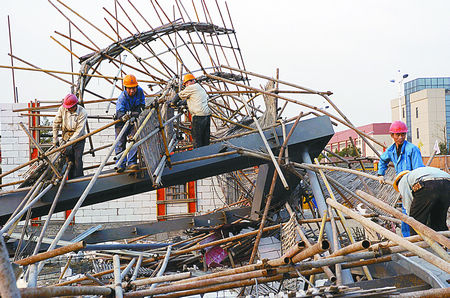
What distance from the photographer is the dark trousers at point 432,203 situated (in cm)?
571

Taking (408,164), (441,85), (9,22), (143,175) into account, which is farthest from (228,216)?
(441,85)

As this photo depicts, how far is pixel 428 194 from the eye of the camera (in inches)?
226

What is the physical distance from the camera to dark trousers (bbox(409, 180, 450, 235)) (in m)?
5.71

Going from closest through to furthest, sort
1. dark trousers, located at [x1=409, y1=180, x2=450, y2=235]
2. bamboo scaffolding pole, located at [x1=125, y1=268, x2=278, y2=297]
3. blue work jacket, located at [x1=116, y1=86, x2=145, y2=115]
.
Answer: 1. bamboo scaffolding pole, located at [x1=125, y1=268, x2=278, y2=297]
2. dark trousers, located at [x1=409, y1=180, x2=450, y2=235]
3. blue work jacket, located at [x1=116, y1=86, x2=145, y2=115]

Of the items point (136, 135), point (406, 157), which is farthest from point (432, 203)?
point (136, 135)

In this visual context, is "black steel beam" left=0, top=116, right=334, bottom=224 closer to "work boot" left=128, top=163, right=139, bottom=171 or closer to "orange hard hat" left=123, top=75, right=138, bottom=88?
"work boot" left=128, top=163, right=139, bottom=171

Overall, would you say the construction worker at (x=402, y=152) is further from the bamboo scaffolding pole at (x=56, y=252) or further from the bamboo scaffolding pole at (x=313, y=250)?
the bamboo scaffolding pole at (x=56, y=252)

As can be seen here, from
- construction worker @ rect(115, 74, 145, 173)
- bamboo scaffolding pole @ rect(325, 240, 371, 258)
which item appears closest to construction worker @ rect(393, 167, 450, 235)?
bamboo scaffolding pole @ rect(325, 240, 371, 258)

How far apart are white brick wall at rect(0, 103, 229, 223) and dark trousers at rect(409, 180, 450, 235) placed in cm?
1338

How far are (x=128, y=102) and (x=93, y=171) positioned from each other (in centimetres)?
1092

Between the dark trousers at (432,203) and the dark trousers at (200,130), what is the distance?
4257 mm

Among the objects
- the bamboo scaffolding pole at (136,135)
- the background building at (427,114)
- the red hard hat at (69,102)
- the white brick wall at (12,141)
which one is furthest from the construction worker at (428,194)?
the background building at (427,114)

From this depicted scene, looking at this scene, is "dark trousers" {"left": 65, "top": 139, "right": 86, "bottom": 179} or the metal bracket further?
"dark trousers" {"left": 65, "top": 139, "right": 86, "bottom": 179}

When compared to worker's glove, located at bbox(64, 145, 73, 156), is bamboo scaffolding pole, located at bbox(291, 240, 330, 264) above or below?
below
